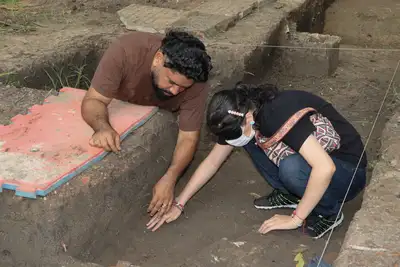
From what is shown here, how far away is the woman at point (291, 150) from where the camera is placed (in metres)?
2.84

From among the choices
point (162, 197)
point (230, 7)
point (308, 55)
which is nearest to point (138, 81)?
point (162, 197)

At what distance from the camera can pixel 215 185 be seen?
3.86 m

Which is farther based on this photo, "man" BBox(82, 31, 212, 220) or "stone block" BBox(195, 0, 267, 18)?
"stone block" BBox(195, 0, 267, 18)

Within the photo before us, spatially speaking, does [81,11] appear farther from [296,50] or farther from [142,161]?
[142,161]

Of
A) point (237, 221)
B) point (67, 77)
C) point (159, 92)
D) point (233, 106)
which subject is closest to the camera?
point (233, 106)

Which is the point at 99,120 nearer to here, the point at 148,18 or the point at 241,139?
the point at 241,139

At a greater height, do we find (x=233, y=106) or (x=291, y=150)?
(x=233, y=106)

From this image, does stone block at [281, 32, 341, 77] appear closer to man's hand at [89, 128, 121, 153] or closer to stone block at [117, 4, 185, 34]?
stone block at [117, 4, 185, 34]

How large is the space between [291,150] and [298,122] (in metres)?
0.36

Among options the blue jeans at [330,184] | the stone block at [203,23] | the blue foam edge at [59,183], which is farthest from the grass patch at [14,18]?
the blue jeans at [330,184]

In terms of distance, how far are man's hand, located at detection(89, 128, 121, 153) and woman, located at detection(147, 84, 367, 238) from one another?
523 millimetres

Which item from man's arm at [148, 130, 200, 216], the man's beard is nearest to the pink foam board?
the man's beard

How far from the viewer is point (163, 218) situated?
3.34m

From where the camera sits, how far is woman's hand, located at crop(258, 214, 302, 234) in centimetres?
306
